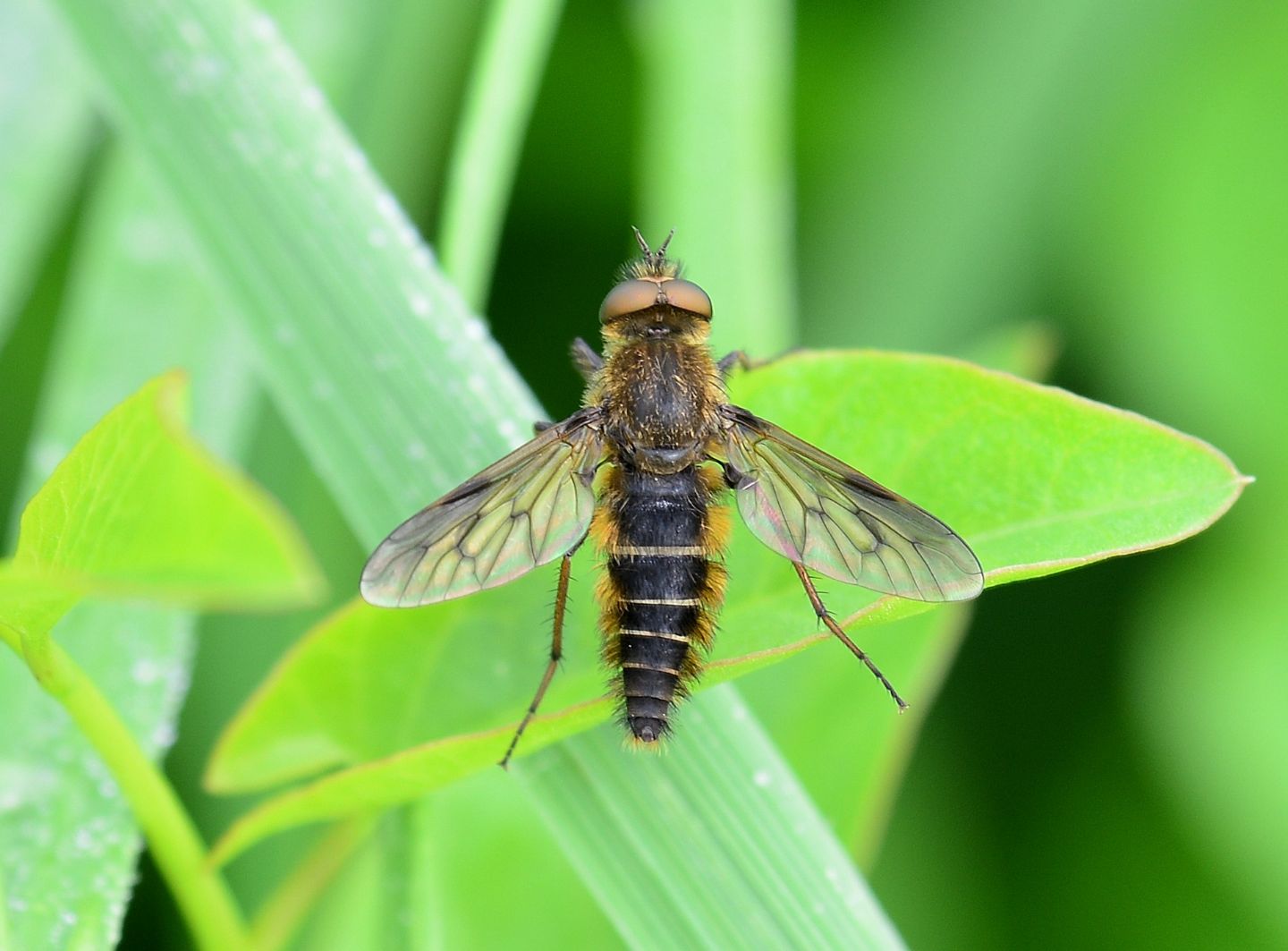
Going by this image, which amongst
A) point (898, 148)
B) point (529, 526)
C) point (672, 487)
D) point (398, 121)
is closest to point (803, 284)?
point (898, 148)

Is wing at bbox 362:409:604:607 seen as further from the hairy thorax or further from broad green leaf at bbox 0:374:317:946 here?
broad green leaf at bbox 0:374:317:946

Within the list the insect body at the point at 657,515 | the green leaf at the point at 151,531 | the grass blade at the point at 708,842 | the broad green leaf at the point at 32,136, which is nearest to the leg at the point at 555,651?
the insect body at the point at 657,515

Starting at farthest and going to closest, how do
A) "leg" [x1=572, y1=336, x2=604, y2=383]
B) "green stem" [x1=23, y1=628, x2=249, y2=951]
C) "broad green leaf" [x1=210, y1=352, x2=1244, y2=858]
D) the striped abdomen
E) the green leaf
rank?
"leg" [x1=572, y1=336, x2=604, y2=383] < the striped abdomen < "broad green leaf" [x1=210, y1=352, x2=1244, y2=858] < "green stem" [x1=23, y1=628, x2=249, y2=951] < the green leaf

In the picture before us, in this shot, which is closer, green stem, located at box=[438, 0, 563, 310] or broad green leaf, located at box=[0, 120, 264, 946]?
broad green leaf, located at box=[0, 120, 264, 946]

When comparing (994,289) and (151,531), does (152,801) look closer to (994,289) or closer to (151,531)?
(151,531)

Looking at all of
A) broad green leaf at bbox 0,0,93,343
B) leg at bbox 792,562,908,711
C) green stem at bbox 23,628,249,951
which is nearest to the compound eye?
leg at bbox 792,562,908,711

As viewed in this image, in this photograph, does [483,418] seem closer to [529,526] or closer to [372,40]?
[529,526]

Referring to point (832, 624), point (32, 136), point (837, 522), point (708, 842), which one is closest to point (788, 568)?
point (837, 522)
